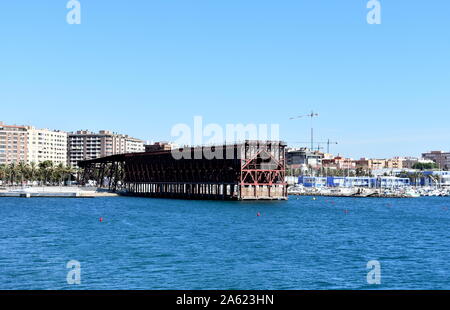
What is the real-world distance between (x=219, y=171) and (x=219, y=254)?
90976mm

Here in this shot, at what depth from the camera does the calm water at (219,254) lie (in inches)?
1224

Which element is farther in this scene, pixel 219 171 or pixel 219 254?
pixel 219 171

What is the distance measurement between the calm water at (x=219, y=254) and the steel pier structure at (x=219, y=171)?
2105 inches

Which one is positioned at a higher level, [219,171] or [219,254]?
[219,171]

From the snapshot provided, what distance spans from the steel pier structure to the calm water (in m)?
53.5

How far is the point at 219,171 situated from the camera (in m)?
132

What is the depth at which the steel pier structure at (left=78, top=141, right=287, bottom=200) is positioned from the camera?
124 m
